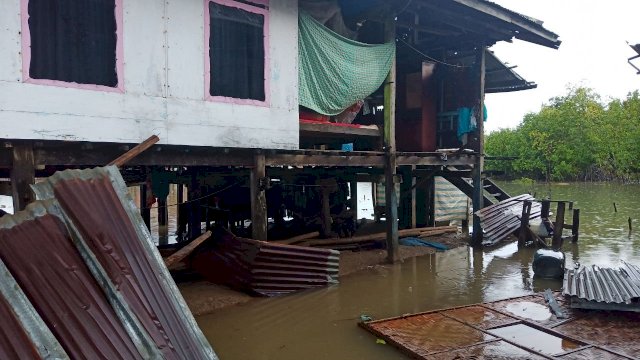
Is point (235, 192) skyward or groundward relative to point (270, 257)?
skyward

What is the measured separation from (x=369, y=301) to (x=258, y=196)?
2777 mm

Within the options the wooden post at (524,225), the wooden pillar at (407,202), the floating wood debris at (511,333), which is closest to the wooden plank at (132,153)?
the floating wood debris at (511,333)

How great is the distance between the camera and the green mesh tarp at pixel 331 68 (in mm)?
8633

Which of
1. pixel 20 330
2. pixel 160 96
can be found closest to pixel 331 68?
pixel 160 96

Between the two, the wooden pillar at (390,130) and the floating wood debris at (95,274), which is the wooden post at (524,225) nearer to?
the wooden pillar at (390,130)

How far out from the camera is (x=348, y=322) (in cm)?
727

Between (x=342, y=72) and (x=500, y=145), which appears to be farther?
(x=500, y=145)

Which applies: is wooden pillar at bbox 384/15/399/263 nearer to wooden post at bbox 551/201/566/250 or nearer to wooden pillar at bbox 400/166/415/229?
wooden pillar at bbox 400/166/415/229

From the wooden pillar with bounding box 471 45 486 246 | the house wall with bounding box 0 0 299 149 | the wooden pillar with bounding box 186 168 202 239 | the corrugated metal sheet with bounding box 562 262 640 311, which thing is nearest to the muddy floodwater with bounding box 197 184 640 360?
the wooden pillar with bounding box 471 45 486 246

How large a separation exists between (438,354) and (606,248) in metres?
10.3

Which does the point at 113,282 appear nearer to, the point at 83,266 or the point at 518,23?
the point at 83,266

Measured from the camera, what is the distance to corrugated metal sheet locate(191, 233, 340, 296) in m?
8.18

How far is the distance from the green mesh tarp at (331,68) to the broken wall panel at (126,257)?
5161mm

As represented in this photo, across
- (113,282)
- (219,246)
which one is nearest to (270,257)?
(219,246)
